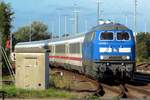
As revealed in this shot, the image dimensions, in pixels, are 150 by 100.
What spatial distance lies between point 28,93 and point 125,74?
37.0ft

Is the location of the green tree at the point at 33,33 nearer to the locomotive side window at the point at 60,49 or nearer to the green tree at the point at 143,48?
the green tree at the point at 143,48

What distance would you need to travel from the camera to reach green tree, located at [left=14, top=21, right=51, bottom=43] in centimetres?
14638

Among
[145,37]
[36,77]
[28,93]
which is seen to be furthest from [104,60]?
[145,37]

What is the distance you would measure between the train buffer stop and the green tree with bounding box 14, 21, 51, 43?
399 ft

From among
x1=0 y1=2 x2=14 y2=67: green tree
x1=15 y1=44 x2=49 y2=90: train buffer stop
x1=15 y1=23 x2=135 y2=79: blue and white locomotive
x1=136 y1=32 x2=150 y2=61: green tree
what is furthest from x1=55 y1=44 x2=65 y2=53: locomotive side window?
x1=15 y1=44 x2=49 y2=90: train buffer stop

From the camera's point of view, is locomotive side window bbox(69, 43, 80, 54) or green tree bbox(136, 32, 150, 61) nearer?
locomotive side window bbox(69, 43, 80, 54)

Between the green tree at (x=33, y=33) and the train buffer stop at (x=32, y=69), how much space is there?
122 metres

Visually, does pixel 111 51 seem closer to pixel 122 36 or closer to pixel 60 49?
pixel 122 36

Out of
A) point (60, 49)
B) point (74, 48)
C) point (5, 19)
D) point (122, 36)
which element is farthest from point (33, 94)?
point (60, 49)

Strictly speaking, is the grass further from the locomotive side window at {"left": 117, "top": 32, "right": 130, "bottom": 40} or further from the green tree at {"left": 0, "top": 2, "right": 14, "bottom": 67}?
the green tree at {"left": 0, "top": 2, "right": 14, "bottom": 67}

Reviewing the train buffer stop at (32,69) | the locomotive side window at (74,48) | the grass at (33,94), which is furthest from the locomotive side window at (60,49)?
the grass at (33,94)

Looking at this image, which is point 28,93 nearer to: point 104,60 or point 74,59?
point 104,60

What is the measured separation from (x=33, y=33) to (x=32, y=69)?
131147mm

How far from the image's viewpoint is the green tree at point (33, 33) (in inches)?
5763
